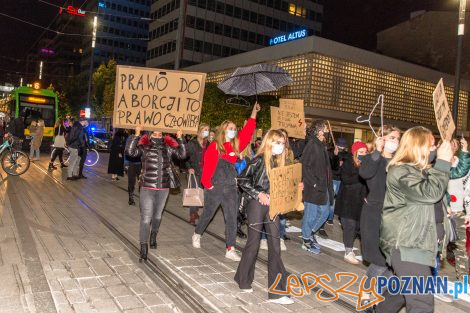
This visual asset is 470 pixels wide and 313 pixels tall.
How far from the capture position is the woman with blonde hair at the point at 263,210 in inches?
180

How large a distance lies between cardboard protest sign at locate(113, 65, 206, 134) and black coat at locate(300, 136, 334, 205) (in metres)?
1.91

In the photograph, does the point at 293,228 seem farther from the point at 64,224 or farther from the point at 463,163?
the point at 64,224

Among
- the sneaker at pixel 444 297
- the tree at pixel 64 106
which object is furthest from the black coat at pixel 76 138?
the tree at pixel 64 106

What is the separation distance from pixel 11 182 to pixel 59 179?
164cm

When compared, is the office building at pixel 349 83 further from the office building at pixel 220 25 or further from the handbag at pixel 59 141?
the office building at pixel 220 25

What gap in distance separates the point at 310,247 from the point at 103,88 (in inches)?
2084

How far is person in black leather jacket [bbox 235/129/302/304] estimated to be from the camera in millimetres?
4578

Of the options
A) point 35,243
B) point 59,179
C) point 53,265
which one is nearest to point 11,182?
point 59,179

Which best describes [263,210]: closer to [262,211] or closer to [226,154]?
[262,211]

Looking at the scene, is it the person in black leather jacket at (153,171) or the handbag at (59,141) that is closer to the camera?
the person in black leather jacket at (153,171)

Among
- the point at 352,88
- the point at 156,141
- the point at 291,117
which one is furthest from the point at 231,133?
the point at 352,88

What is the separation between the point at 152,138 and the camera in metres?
6.00

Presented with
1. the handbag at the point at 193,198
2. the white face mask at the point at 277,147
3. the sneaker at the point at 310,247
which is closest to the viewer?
the white face mask at the point at 277,147

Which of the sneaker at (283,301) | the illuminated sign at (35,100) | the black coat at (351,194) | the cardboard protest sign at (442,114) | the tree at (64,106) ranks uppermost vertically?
the tree at (64,106)
